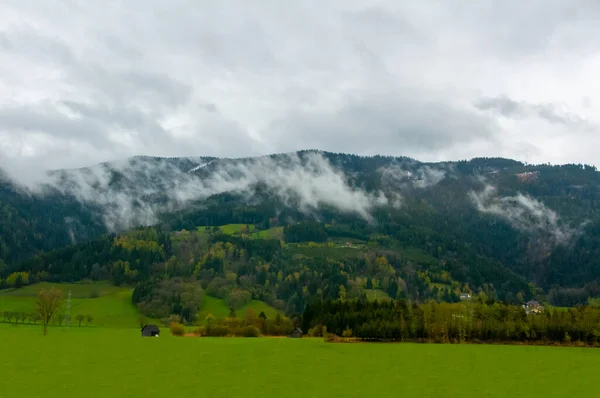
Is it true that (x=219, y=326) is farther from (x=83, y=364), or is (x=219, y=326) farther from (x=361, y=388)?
(x=361, y=388)

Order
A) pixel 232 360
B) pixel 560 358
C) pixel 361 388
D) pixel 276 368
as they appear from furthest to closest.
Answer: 1. pixel 560 358
2. pixel 232 360
3. pixel 276 368
4. pixel 361 388

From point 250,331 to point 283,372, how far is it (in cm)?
8607

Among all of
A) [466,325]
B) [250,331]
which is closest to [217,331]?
[250,331]

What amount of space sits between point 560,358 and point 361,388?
188 ft

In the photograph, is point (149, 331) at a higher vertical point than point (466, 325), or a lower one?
lower

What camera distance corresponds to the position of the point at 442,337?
446 feet

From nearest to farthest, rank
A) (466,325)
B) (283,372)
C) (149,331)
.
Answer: (283,372)
(466,325)
(149,331)

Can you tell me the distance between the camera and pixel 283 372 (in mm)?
69438

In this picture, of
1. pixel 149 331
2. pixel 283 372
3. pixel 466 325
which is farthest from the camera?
pixel 149 331

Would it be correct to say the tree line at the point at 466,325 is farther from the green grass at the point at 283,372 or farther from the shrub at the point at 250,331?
the green grass at the point at 283,372

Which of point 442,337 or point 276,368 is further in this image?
point 442,337

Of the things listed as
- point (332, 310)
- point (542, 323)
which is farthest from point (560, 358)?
point (332, 310)

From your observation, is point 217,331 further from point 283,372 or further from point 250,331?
point 283,372

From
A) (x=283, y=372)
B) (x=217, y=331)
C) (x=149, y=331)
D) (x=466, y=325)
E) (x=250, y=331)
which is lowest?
(x=149, y=331)
